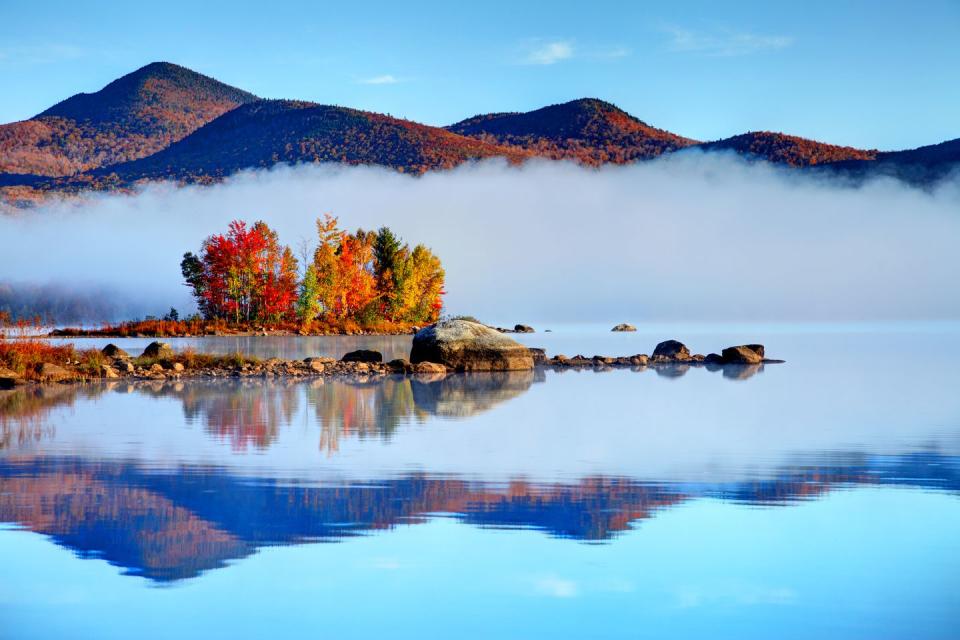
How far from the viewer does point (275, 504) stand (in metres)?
8.19

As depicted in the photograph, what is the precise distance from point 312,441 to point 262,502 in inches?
164

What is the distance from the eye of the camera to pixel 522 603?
18.5ft

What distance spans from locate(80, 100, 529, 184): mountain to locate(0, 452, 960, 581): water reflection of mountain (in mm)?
103689

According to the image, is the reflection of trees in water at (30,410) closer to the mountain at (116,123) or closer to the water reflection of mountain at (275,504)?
the water reflection of mountain at (275,504)

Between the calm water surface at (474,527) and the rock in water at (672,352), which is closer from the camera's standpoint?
the calm water surface at (474,527)

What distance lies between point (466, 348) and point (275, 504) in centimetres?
1978

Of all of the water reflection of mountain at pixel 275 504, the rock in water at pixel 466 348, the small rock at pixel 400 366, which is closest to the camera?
the water reflection of mountain at pixel 275 504

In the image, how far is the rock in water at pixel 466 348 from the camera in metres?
27.9

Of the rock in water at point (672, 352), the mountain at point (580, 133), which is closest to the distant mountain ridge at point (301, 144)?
the mountain at point (580, 133)

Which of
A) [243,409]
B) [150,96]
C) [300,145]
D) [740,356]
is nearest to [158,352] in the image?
[243,409]

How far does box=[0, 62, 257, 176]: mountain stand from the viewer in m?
150

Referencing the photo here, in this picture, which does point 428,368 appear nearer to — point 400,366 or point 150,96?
point 400,366

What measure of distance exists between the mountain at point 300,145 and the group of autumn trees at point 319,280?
38.3 metres

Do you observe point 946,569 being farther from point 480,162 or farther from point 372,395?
point 480,162
